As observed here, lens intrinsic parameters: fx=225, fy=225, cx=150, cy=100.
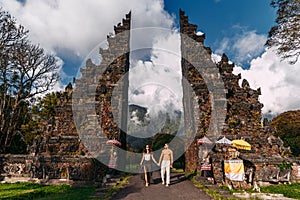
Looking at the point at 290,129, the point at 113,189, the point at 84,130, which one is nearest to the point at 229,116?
the point at 113,189

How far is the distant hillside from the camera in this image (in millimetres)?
29558

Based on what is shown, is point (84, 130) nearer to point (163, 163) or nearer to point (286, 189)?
point (163, 163)

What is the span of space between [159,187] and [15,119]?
67.1 feet

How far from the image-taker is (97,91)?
17.5 m

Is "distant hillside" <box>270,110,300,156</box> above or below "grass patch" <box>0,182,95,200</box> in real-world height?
above

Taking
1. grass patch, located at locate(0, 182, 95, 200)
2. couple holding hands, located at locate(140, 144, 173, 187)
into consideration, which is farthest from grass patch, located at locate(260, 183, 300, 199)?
grass patch, located at locate(0, 182, 95, 200)

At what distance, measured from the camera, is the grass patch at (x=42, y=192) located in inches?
333

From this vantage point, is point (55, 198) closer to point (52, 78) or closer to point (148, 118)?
point (52, 78)

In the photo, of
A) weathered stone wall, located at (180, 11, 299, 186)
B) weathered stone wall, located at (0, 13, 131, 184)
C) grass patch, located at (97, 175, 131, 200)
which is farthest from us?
weathered stone wall, located at (0, 13, 131, 184)

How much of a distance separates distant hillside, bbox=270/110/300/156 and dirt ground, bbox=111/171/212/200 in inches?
992

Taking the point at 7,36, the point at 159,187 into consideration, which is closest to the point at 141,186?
the point at 159,187

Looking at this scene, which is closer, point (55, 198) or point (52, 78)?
point (55, 198)

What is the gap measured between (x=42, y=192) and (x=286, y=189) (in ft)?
32.8

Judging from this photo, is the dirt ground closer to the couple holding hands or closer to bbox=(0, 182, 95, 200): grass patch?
the couple holding hands
